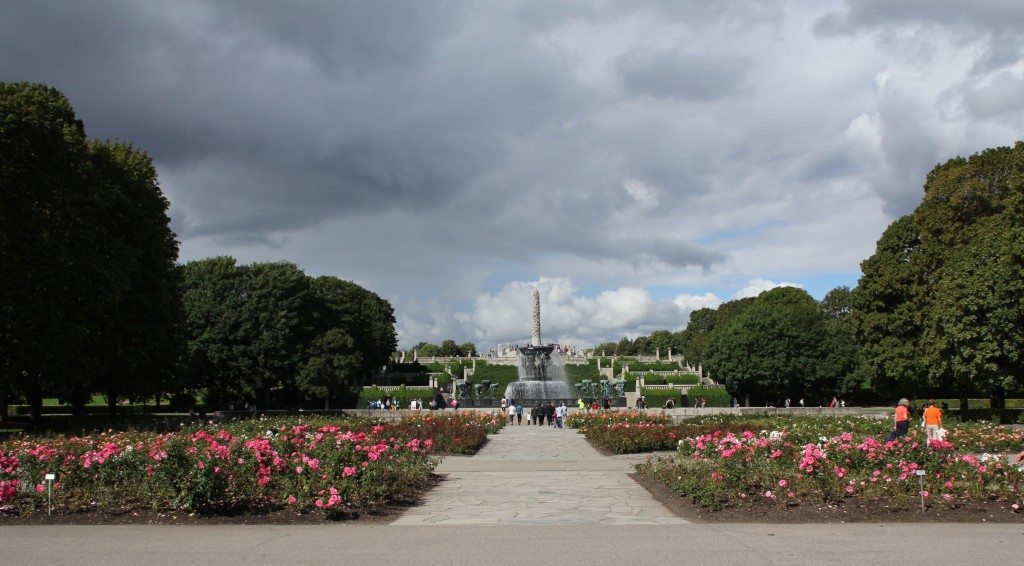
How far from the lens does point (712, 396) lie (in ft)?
220

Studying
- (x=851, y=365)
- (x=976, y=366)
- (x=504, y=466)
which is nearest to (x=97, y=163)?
(x=504, y=466)

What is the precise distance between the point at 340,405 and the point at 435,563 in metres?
60.3

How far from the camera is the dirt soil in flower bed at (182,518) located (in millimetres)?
11242

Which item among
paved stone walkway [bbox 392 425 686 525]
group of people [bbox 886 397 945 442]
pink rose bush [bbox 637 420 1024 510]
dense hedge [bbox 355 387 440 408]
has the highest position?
dense hedge [bbox 355 387 440 408]

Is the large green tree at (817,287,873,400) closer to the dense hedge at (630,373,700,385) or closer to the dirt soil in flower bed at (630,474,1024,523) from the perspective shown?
the dense hedge at (630,373,700,385)

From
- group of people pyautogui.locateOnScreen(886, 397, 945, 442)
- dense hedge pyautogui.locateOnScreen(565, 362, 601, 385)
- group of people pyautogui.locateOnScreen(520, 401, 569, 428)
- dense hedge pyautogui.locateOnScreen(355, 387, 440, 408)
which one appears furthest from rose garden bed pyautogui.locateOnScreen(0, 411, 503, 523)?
dense hedge pyautogui.locateOnScreen(565, 362, 601, 385)

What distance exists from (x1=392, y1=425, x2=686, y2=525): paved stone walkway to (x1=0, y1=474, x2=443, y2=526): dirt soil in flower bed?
1022mm

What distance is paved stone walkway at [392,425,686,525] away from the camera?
11.8m

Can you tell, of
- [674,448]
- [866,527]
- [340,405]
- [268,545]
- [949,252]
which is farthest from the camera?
[340,405]

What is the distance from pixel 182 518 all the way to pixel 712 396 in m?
59.7

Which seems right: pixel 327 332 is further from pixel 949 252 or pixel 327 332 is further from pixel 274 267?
pixel 949 252

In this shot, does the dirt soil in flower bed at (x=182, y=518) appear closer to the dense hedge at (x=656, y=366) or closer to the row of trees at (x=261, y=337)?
the row of trees at (x=261, y=337)

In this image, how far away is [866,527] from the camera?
1073cm

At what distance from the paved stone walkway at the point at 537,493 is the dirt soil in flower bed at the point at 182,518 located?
102 cm
